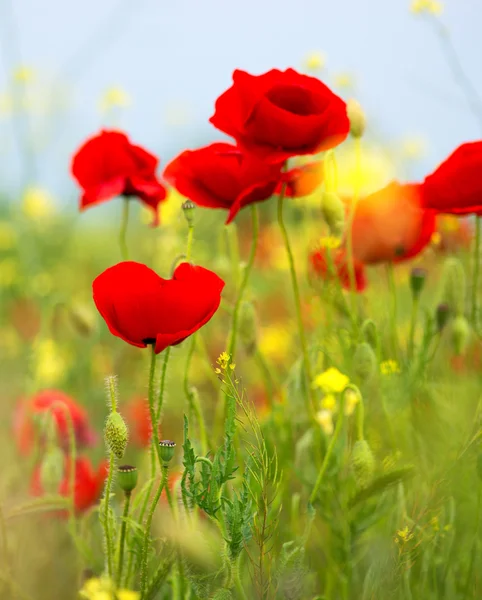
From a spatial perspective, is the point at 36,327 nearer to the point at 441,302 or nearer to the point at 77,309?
the point at 77,309

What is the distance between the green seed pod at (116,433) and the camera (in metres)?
0.73

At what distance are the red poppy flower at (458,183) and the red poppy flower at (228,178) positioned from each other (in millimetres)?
156

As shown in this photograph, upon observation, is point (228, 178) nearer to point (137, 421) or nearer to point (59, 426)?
point (59, 426)

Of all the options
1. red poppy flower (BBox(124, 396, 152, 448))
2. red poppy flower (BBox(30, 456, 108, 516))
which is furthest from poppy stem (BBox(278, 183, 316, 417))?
red poppy flower (BBox(124, 396, 152, 448))

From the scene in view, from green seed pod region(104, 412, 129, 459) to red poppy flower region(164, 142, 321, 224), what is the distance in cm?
30

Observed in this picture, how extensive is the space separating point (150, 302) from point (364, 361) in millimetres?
296

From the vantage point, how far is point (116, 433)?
734mm

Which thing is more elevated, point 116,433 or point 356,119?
point 356,119

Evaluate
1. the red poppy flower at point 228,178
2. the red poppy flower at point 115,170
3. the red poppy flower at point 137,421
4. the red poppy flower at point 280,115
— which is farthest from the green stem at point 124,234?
the red poppy flower at point 137,421

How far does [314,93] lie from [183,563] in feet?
1.66

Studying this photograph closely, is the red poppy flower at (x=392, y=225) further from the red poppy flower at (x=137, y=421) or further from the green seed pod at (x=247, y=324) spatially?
the red poppy flower at (x=137, y=421)

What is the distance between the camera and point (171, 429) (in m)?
1.98

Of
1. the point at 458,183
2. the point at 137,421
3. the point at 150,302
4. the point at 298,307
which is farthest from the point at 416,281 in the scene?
the point at 137,421

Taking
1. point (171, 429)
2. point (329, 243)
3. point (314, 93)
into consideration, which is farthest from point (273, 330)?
point (314, 93)
